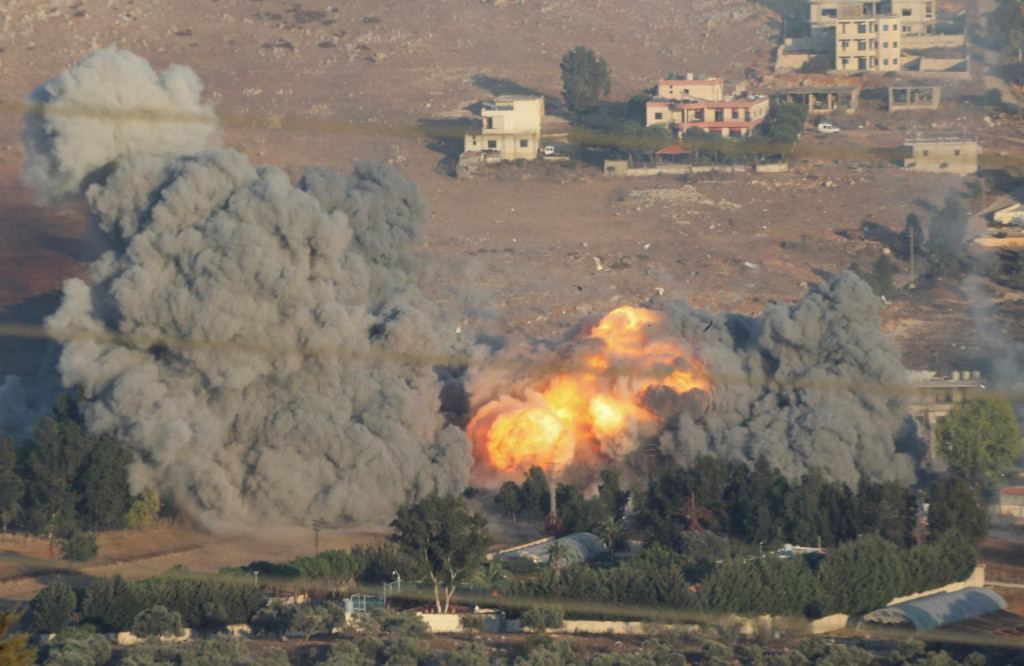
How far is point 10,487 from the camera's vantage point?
252 feet

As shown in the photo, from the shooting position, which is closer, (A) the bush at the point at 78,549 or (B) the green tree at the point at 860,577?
(B) the green tree at the point at 860,577

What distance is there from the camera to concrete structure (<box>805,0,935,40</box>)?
537ft

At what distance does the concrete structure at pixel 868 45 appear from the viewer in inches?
6240

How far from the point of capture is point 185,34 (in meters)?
168

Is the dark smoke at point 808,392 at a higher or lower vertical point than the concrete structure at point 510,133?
lower

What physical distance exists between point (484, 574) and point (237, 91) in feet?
315

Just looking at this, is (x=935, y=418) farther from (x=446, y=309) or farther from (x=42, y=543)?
(x=42, y=543)

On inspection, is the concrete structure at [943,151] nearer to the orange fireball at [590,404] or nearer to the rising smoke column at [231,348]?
the orange fireball at [590,404]

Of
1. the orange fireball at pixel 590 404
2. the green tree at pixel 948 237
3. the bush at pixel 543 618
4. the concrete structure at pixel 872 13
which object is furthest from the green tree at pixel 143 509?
the concrete structure at pixel 872 13

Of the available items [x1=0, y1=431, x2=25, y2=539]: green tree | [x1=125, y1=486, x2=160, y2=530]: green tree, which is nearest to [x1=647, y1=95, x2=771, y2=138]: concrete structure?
[x1=125, y1=486, x2=160, y2=530]: green tree

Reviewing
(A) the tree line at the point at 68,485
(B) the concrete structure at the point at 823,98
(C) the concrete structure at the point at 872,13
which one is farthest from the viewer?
(C) the concrete structure at the point at 872,13

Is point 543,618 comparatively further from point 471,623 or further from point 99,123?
point 99,123

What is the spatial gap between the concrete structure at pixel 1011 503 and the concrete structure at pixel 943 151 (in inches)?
1956

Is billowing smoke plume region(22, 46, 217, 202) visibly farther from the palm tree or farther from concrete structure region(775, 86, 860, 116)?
concrete structure region(775, 86, 860, 116)
